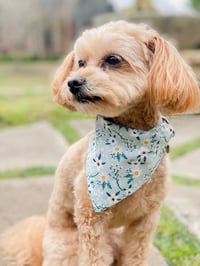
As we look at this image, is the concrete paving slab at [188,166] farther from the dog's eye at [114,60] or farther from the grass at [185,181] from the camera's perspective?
the dog's eye at [114,60]

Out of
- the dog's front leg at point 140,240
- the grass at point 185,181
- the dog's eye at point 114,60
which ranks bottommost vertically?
the grass at point 185,181

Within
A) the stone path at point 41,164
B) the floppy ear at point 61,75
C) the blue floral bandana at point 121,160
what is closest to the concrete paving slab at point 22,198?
the stone path at point 41,164

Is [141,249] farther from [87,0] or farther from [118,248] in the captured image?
[87,0]

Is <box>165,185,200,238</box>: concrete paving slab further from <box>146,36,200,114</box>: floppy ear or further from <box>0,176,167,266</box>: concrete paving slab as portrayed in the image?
<box>146,36,200,114</box>: floppy ear

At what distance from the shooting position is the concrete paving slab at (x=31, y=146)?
4844 millimetres

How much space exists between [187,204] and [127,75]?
1748mm


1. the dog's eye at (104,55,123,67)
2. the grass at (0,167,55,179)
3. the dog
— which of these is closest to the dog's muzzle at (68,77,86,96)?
the dog

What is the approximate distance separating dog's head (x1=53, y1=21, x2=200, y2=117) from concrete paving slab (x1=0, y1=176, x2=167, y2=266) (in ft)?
3.75

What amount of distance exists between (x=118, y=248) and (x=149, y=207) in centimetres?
35

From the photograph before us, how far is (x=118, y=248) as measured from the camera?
271cm

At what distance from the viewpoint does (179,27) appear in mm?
9922

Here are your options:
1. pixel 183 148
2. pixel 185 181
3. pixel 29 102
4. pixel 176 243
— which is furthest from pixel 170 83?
pixel 29 102

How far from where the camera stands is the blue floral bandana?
241 centimetres

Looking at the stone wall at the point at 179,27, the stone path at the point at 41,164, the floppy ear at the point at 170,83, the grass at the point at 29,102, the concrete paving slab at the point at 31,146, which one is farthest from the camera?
the stone wall at the point at 179,27
